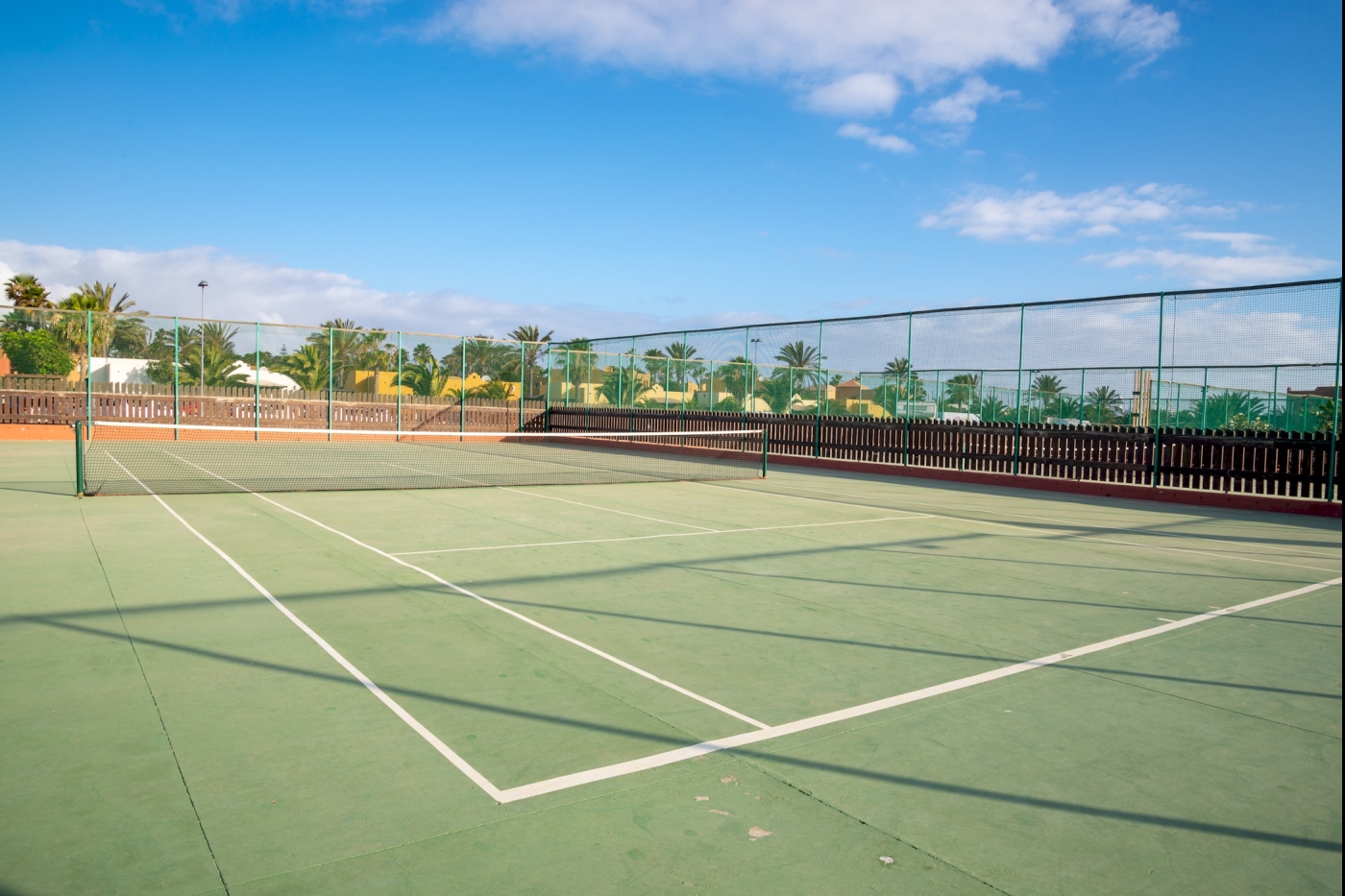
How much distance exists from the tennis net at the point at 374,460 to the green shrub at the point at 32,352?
7.41ft

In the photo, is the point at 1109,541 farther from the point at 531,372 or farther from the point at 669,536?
the point at 531,372

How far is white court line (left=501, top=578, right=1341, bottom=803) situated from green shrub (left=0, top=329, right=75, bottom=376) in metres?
27.0

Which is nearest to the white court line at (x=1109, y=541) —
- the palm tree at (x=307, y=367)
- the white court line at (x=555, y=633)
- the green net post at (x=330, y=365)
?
the white court line at (x=555, y=633)

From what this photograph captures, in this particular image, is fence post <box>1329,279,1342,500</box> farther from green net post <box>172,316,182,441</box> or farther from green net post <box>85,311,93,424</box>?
green net post <box>85,311,93,424</box>

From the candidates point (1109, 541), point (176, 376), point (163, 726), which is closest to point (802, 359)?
point (1109, 541)

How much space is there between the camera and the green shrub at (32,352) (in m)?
24.4

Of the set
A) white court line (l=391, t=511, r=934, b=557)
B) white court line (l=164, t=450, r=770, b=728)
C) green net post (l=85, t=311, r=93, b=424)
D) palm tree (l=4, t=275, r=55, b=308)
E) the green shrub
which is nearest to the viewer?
white court line (l=164, t=450, r=770, b=728)

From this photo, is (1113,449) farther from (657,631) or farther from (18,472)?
(18,472)

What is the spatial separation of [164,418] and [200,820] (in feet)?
85.3

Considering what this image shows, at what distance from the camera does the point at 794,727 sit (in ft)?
13.5

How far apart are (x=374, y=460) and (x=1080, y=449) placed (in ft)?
52.2

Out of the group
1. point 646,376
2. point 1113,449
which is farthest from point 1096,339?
point 646,376

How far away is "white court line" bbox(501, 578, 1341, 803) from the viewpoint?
3.45 meters

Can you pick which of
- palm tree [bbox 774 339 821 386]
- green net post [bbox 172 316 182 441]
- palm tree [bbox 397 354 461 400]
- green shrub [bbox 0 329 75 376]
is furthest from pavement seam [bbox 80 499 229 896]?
palm tree [bbox 397 354 461 400]
